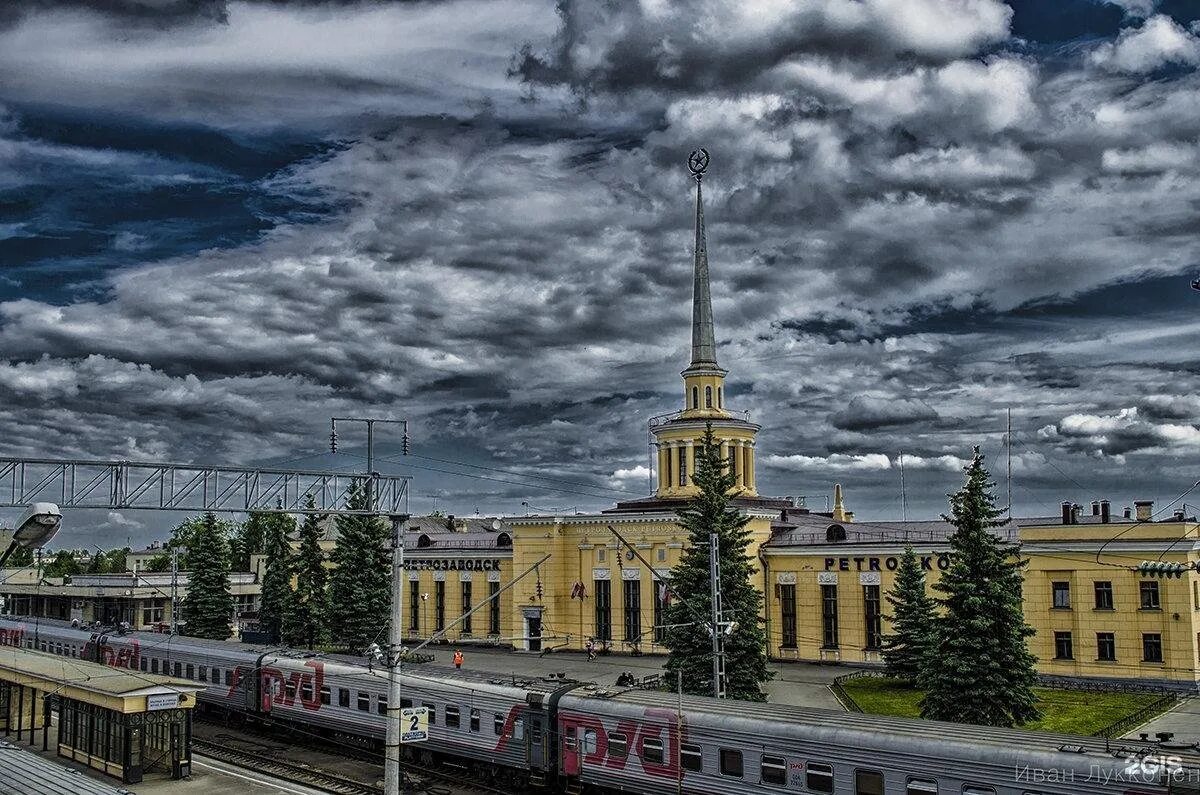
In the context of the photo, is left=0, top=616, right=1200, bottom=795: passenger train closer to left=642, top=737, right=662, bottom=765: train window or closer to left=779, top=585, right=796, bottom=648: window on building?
left=642, top=737, right=662, bottom=765: train window

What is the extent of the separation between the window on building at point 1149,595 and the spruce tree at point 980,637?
15401 mm

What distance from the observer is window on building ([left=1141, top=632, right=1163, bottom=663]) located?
171ft

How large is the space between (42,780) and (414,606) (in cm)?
5621

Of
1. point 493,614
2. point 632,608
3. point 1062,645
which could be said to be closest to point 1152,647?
point 1062,645

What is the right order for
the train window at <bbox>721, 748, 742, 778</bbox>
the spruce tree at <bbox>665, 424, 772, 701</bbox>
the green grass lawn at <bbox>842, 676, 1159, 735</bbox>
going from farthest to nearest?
the spruce tree at <bbox>665, 424, 772, 701</bbox>, the green grass lawn at <bbox>842, 676, 1159, 735</bbox>, the train window at <bbox>721, 748, 742, 778</bbox>

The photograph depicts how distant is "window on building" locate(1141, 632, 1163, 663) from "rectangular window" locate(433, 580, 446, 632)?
4721 cm

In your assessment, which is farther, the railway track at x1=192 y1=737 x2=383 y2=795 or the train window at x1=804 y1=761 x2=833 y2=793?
the railway track at x1=192 y1=737 x2=383 y2=795

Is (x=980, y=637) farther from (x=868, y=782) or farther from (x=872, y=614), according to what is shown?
(x=872, y=614)

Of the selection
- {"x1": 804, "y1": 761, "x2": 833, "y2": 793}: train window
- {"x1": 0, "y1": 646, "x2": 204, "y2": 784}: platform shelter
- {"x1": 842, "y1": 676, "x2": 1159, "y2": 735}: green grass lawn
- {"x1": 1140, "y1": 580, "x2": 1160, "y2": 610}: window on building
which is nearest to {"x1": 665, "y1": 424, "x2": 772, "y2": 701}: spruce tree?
{"x1": 842, "y1": 676, "x2": 1159, "y2": 735}: green grass lawn

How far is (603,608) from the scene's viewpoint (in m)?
69.9

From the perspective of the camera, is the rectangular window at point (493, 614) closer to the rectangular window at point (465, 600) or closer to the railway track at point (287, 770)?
the rectangular window at point (465, 600)

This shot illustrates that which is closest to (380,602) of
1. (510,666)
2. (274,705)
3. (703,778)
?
(510,666)

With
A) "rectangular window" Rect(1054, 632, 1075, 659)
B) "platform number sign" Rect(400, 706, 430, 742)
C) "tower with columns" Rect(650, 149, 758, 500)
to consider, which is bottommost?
"rectangular window" Rect(1054, 632, 1075, 659)

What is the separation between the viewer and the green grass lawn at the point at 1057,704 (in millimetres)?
42719
